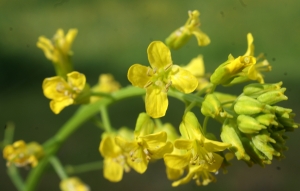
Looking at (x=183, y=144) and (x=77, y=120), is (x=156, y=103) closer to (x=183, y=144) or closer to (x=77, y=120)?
(x=183, y=144)

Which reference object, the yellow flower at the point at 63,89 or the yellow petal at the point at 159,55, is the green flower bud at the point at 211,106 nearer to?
the yellow petal at the point at 159,55

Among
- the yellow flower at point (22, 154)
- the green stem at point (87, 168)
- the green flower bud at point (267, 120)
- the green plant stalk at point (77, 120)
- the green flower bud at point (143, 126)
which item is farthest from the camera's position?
the green stem at point (87, 168)

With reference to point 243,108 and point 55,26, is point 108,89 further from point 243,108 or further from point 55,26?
point 55,26

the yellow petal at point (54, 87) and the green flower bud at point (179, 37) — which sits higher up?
the yellow petal at point (54, 87)

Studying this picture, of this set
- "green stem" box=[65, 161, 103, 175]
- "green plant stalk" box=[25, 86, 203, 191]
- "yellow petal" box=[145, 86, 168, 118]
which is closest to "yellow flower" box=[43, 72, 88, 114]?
"green plant stalk" box=[25, 86, 203, 191]

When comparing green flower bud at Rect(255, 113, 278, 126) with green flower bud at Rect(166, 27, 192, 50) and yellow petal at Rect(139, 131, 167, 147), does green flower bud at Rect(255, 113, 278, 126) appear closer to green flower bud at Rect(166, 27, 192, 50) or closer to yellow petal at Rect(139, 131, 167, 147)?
yellow petal at Rect(139, 131, 167, 147)

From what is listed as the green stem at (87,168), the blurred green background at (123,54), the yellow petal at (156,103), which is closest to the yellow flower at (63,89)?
the yellow petal at (156,103)

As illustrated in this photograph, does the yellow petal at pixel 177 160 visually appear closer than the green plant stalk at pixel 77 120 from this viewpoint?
Yes
